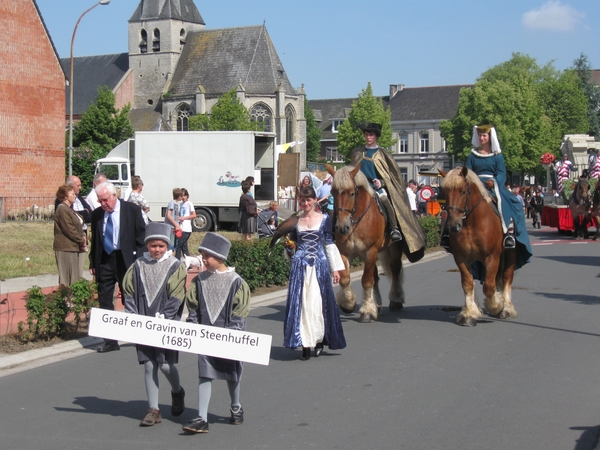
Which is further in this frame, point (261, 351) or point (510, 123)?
point (510, 123)

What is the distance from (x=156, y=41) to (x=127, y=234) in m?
91.7

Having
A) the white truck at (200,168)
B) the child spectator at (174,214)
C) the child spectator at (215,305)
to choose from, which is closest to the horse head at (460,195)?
the child spectator at (215,305)

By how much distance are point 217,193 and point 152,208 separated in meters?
2.68

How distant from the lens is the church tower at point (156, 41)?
95500 mm

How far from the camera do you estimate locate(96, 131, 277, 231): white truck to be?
31219 mm

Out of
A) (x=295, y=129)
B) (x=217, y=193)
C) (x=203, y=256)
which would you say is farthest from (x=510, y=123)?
(x=203, y=256)

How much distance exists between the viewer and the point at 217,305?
6.03 metres

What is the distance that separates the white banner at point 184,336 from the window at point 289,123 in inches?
3178

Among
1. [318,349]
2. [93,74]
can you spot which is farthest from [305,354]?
[93,74]

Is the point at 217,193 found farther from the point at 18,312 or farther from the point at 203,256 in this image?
the point at 203,256

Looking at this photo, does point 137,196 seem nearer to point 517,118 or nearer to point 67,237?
point 67,237

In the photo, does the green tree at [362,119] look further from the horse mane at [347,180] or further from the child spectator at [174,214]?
the horse mane at [347,180]

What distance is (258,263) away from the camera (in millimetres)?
14227

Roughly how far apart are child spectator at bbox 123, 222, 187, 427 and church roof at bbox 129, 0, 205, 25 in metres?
94.4
